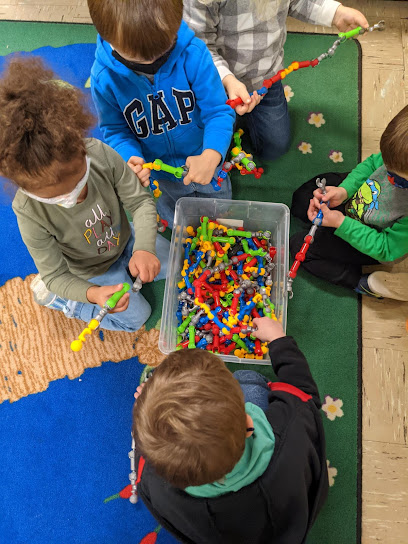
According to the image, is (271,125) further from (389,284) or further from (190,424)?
(190,424)

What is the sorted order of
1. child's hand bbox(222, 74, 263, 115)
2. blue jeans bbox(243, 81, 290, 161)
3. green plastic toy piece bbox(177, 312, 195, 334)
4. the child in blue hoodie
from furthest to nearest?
1. blue jeans bbox(243, 81, 290, 161)
2. green plastic toy piece bbox(177, 312, 195, 334)
3. child's hand bbox(222, 74, 263, 115)
4. the child in blue hoodie

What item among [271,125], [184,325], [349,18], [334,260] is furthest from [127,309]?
Answer: [349,18]

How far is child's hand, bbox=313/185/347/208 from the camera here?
124 centimetres

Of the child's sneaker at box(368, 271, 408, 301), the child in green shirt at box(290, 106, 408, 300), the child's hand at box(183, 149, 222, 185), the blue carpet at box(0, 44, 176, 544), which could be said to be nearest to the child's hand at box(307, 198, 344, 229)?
the child in green shirt at box(290, 106, 408, 300)

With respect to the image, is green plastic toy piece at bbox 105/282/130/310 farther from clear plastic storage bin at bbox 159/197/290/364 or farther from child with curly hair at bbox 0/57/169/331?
clear plastic storage bin at bbox 159/197/290/364

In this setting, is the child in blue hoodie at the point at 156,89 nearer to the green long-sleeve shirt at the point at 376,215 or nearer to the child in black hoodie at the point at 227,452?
the green long-sleeve shirt at the point at 376,215

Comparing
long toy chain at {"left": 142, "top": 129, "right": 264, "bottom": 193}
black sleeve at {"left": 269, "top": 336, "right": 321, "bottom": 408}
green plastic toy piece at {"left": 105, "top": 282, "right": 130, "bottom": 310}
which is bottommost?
black sleeve at {"left": 269, "top": 336, "right": 321, "bottom": 408}

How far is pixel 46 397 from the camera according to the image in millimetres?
1327

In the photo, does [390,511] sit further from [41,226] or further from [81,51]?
[81,51]

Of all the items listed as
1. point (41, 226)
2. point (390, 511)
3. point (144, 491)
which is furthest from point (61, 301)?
point (390, 511)

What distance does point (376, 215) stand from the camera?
3.89ft

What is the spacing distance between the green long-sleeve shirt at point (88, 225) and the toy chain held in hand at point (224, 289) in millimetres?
268

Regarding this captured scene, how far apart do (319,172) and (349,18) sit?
0.48m

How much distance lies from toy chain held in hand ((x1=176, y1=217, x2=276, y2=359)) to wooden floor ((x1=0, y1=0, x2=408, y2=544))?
354 millimetres
